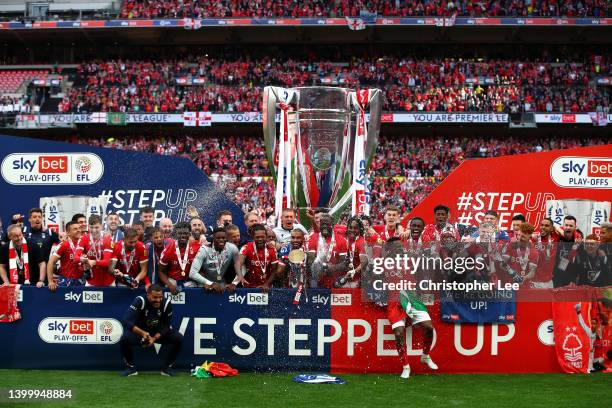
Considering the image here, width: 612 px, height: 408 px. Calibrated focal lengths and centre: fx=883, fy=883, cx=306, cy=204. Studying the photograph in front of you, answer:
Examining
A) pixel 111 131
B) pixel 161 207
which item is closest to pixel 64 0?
pixel 111 131

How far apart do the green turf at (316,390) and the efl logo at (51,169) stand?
5.56m

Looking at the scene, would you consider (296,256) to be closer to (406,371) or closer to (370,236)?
(370,236)

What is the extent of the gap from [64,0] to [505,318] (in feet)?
124

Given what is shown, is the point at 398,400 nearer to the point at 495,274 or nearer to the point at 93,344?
the point at 495,274

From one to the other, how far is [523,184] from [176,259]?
735 centimetres

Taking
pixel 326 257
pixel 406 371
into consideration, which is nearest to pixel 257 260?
pixel 326 257

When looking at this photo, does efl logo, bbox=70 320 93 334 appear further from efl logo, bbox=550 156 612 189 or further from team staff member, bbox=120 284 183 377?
efl logo, bbox=550 156 612 189

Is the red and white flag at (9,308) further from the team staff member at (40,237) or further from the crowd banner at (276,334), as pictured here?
the team staff member at (40,237)

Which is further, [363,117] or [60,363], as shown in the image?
[363,117]

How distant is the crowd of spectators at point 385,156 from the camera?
32.4 m

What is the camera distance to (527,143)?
126 ft

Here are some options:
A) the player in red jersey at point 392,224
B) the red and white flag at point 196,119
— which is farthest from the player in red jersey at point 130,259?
the red and white flag at point 196,119

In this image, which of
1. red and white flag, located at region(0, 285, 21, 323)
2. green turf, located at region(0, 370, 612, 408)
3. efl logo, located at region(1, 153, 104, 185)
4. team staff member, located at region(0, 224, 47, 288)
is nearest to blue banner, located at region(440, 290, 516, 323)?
green turf, located at region(0, 370, 612, 408)

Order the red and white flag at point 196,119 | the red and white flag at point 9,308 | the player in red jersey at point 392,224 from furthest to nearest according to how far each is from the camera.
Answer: the red and white flag at point 196,119 < the player in red jersey at point 392,224 < the red and white flag at point 9,308
